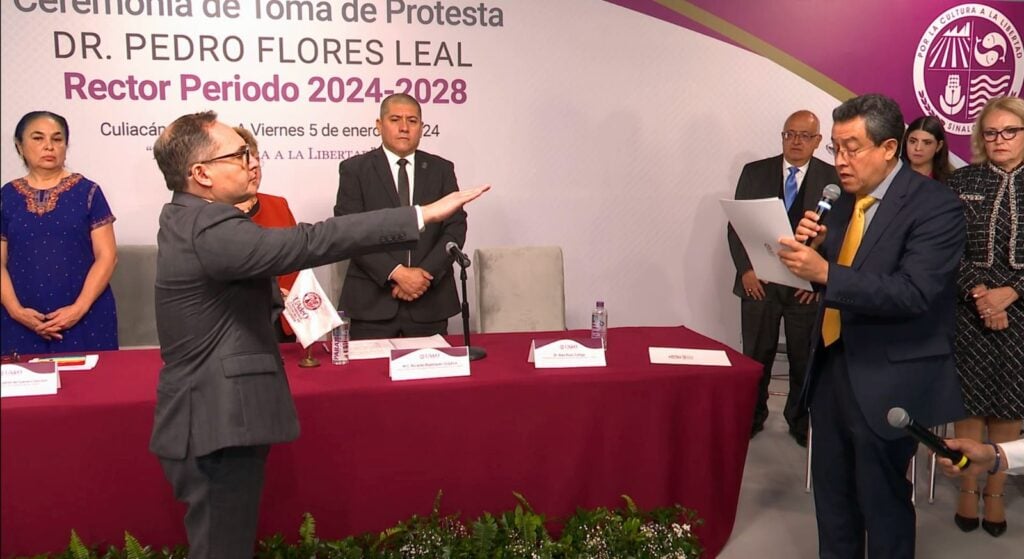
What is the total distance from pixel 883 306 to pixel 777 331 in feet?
7.27

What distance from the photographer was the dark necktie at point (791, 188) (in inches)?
168

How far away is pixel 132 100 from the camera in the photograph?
14.1ft

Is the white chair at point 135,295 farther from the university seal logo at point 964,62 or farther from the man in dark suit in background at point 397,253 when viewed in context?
the university seal logo at point 964,62

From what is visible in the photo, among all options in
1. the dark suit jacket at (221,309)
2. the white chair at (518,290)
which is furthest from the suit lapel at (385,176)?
the dark suit jacket at (221,309)

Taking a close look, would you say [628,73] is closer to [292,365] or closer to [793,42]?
A: [793,42]

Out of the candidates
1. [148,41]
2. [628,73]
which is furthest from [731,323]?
[148,41]

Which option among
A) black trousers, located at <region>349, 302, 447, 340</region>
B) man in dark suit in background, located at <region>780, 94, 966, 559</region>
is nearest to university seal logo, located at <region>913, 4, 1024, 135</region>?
man in dark suit in background, located at <region>780, 94, 966, 559</region>

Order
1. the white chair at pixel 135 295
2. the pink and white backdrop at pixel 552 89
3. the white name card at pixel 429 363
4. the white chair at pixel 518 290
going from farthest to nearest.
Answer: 1. the pink and white backdrop at pixel 552 89
2. the white chair at pixel 518 290
3. the white chair at pixel 135 295
4. the white name card at pixel 429 363

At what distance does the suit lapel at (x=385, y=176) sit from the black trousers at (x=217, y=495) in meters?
1.90

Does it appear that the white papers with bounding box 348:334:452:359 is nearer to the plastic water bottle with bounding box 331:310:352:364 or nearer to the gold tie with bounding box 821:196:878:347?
the plastic water bottle with bounding box 331:310:352:364

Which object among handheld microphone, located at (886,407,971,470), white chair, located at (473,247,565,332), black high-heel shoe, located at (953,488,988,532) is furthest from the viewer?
white chair, located at (473,247,565,332)

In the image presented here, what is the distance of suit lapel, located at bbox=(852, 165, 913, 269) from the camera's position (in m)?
2.23

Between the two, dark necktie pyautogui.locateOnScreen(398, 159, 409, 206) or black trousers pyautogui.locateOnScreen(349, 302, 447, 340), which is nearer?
black trousers pyautogui.locateOnScreen(349, 302, 447, 340)

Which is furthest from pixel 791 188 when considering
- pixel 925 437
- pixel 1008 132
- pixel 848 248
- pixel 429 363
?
pixel 925 437
